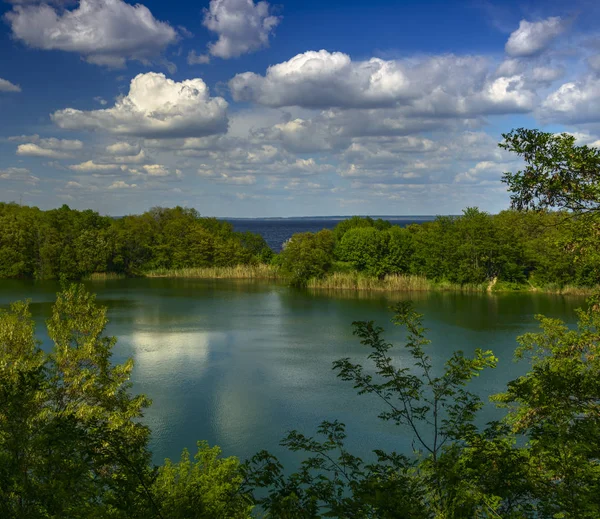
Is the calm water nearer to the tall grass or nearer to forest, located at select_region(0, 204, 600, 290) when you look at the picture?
forest, located at select_region(0, 204, 600, 290)

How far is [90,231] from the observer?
49.9 metres

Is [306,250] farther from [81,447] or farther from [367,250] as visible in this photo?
[81,447]

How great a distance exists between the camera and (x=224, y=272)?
51344mm

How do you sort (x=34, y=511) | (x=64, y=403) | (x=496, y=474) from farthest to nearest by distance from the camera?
(x=64, y=403)
(x=496, y=474)
(x=34, y=511)

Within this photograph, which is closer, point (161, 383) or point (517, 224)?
point (161, 383)

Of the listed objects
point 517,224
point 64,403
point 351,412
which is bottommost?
point 351,412

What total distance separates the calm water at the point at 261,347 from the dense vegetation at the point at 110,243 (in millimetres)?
5008

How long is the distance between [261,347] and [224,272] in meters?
28.1

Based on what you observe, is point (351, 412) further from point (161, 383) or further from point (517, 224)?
point (517, 224)

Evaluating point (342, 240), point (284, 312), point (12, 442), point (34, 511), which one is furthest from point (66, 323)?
point (342, 240)

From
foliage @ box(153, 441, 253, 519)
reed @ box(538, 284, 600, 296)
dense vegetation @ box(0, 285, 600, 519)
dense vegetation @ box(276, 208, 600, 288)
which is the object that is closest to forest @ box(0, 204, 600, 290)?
dense vegetation @ box(276, 208, 600, 288)

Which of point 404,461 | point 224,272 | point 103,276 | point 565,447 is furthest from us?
point 224,272

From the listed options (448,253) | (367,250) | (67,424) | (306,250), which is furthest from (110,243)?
(67,424)

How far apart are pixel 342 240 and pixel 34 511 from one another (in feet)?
137
